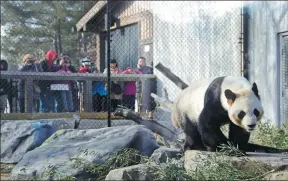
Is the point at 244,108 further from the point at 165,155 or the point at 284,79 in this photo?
the point at 284,79

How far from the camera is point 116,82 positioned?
1106 centimetres

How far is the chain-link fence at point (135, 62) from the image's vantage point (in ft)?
33.2

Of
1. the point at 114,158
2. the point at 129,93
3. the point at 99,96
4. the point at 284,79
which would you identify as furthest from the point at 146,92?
the point at 114,158

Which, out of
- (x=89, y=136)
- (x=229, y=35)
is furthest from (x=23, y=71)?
(x=229, y=35)

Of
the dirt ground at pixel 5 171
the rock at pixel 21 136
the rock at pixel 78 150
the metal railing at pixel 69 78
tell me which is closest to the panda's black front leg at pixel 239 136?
the rock at pixel 78 150

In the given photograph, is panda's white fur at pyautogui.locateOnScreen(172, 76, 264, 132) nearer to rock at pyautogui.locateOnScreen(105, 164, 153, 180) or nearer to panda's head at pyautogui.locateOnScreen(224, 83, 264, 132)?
panda's head at pyautogui.locateOnScreen(224, 83, 264, 132)

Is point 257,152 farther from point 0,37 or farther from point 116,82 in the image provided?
point 0,37

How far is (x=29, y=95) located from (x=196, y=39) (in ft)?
13.7

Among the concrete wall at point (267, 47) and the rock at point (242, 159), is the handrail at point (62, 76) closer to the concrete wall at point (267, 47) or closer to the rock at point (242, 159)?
the concrete wall at point (267, 47)

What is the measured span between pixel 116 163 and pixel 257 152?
162 centimetres

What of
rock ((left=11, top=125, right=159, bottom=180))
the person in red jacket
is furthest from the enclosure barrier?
rock ((left=11, top=125, right=159, bottom=180))

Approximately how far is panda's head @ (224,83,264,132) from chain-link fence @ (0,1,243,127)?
348 centimetres

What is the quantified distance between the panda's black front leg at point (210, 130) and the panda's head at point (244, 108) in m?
0.25

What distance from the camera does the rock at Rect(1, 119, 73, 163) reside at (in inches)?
316
